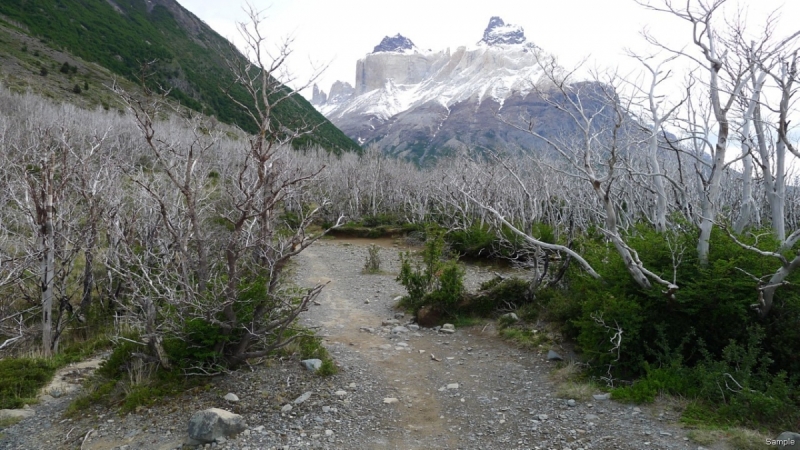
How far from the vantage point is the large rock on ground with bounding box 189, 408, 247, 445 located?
4121 mm

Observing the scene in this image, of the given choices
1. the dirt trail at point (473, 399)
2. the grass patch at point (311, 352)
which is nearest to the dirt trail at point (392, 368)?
the dirt trail at point (473, 399)

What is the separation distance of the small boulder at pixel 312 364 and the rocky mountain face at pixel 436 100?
7541 cm

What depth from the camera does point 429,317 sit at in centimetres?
828

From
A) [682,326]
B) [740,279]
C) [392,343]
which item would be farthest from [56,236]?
[740,279]

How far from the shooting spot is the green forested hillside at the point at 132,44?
58781mm

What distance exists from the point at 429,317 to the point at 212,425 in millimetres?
4720

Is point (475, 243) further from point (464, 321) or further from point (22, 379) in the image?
point (22, 379)

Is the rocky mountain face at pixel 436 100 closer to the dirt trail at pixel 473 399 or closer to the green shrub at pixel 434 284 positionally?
the green shrub at pixel 434 284

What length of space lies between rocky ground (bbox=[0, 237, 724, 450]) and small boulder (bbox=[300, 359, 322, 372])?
0.10 m

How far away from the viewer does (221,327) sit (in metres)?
5.31

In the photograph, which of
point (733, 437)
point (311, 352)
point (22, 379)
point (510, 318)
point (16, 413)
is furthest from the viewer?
point (510, 318)

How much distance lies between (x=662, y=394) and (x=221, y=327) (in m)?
4.88

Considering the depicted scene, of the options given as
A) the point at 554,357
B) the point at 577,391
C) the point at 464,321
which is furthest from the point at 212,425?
the point at 464,321

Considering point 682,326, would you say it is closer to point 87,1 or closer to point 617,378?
point 617,378
